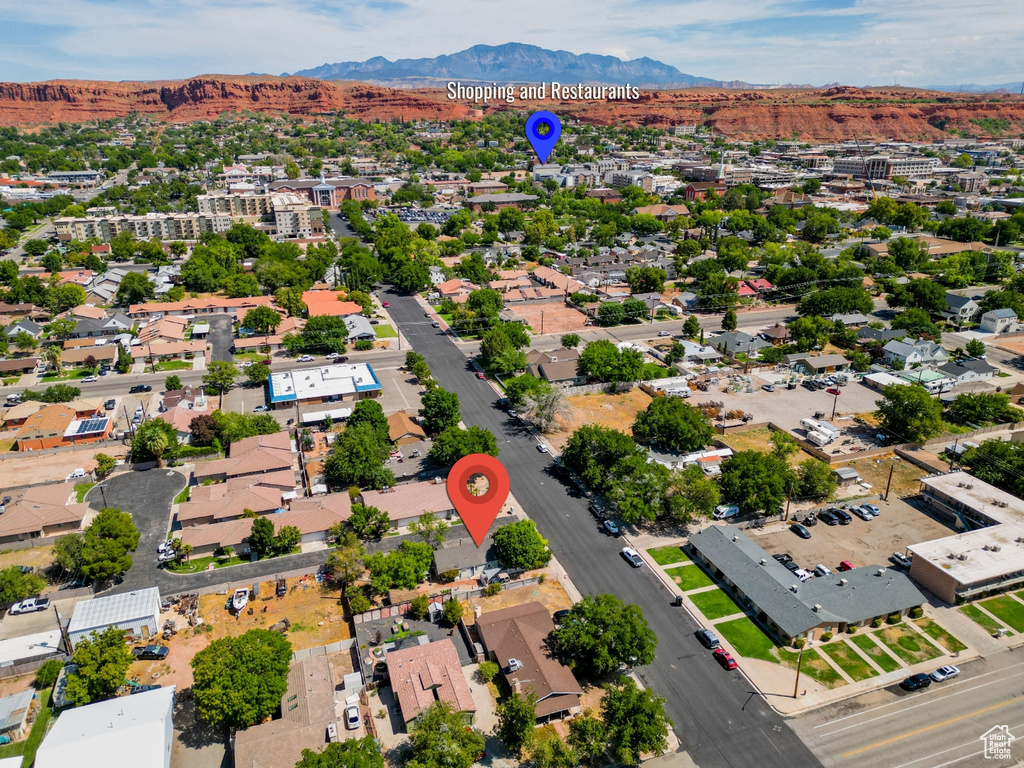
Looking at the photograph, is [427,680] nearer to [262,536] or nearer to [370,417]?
[262,536]

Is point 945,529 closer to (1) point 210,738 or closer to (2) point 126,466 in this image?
(1) point 210,738

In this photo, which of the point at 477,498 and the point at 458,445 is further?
the point at 458,445

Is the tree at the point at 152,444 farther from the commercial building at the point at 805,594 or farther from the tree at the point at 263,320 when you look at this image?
the commercial building at the point at 805,594

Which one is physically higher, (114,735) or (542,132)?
(542,132)

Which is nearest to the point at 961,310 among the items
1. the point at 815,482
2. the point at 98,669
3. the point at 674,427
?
the point at 815,482

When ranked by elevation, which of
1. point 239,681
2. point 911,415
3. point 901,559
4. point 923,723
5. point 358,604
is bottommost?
point 923,723

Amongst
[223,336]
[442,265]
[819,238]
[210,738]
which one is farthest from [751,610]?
[819,238]

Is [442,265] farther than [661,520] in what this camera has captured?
Yes
